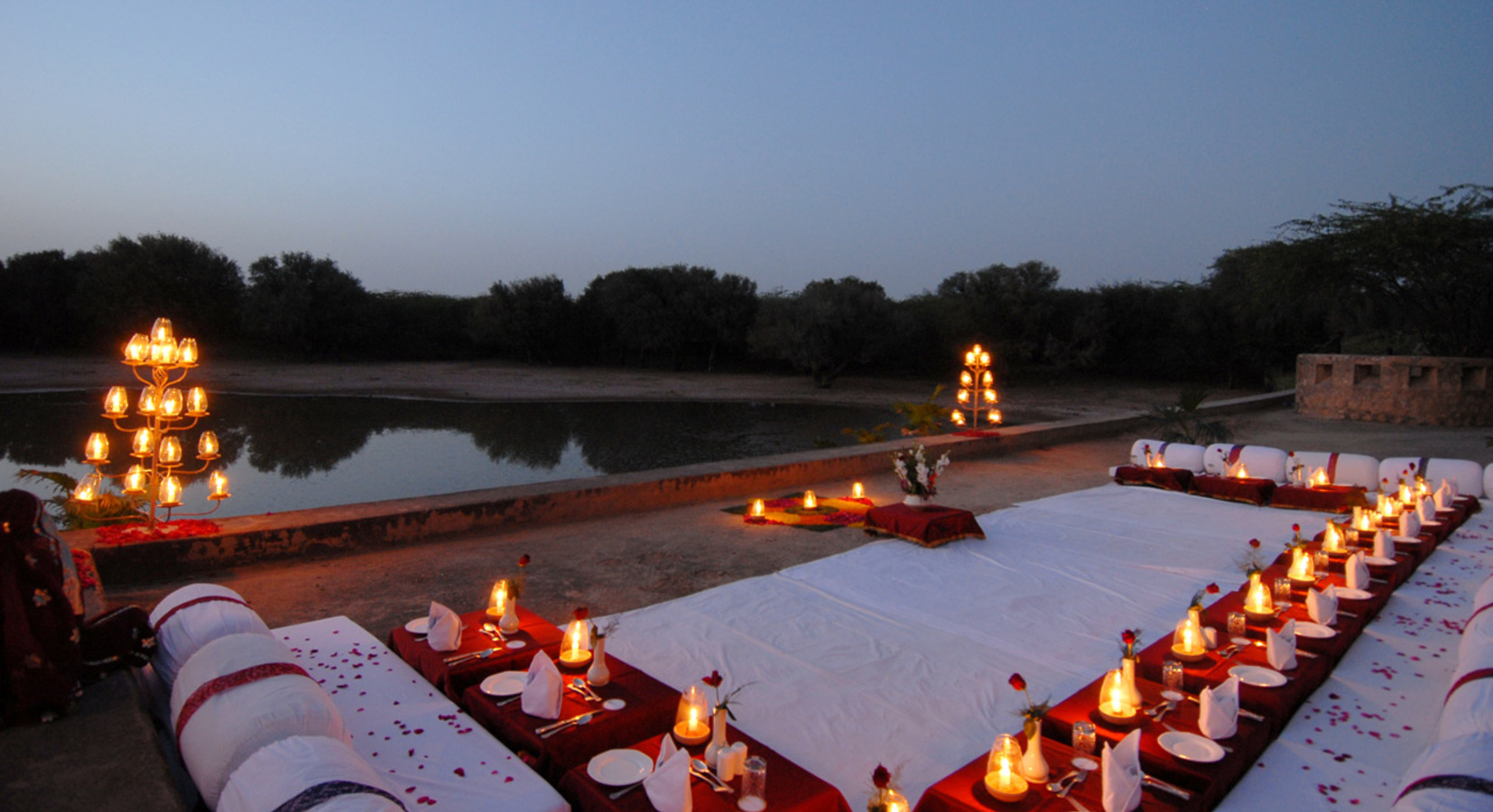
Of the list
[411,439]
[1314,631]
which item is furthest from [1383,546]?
[411,439]

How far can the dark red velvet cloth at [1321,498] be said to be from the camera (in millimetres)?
9297

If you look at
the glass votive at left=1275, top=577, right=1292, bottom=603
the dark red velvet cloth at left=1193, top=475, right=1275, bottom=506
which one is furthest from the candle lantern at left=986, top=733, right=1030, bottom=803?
the dark red velvet cloth at left=1193, top=475, right=1275, bottom=506

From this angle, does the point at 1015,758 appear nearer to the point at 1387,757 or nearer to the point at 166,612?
the point at 1387,757

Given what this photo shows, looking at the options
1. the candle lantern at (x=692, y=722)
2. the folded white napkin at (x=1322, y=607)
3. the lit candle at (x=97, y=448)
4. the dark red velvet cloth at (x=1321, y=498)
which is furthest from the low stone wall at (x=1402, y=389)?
the lit candle at (x=97, y=448)

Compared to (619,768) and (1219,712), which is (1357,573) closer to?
(1219,712)

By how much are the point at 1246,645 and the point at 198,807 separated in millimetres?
5178

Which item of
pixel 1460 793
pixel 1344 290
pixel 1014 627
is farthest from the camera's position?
pixel 1344 290

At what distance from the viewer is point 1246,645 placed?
15.1 feet

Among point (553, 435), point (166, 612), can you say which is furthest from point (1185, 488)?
point (553, 435)

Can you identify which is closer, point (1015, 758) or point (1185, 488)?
point (1015, 758)

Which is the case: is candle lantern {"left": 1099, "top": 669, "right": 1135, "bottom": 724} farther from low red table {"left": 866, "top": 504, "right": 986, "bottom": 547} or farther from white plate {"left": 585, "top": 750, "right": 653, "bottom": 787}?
low red table {"left": 866, "top": 504, "right": 986, "bottom": 547}

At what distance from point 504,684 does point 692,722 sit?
1.06 metres

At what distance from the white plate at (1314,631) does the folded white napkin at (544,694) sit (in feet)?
14.0

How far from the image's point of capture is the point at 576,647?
431cm
